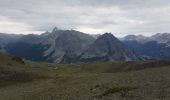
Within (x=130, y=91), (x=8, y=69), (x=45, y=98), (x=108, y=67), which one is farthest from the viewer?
(x=108, y=67)

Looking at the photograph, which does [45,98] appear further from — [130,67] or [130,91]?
[130,67]

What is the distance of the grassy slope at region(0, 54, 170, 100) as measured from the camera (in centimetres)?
4565

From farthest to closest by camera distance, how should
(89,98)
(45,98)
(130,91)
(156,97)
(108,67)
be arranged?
(108,67), (45,98), (130,91), (89,98), (156,97)

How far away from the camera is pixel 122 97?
41.5 metres

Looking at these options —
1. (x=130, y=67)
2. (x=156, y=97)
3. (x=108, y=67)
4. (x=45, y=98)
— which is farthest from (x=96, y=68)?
(x=156, y=97)

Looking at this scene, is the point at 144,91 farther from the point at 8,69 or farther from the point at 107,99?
the point at 8,69

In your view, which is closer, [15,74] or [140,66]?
[15,74]

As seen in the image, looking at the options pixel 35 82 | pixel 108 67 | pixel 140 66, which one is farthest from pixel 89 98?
pixel 108 67

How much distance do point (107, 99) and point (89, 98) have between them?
10.6 ft

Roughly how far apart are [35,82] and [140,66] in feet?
131

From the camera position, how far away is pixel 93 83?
65.1 meters

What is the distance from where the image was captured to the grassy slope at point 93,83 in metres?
45.7

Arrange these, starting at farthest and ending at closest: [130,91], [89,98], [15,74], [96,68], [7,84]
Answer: [96,68], [15,74], [7,84], [130,91], [89,98]

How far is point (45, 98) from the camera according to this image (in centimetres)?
4969
